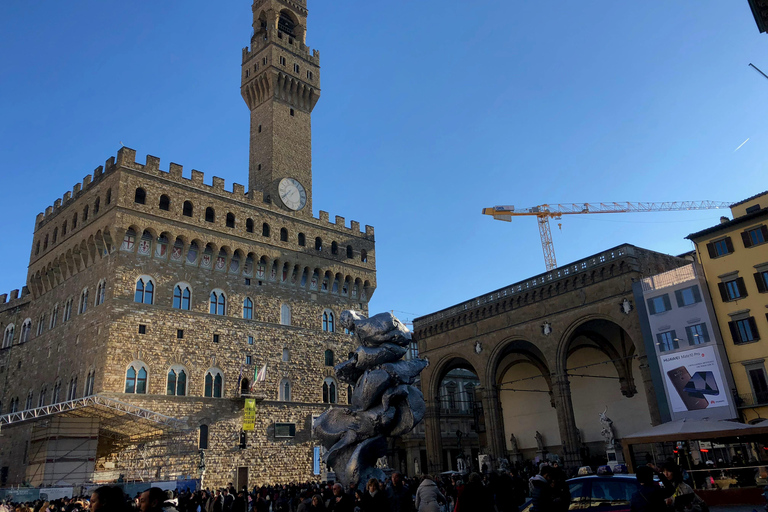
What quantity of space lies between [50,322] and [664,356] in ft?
108

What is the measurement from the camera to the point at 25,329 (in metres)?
36.8

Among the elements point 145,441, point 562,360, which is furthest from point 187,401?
point 562,360

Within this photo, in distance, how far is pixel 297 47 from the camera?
138 ft

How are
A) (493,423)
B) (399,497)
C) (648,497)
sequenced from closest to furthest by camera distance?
1. (648,497)
2. (399,497)
3. (493,423)

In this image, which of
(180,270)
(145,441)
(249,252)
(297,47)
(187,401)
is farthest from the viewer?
(297,47)

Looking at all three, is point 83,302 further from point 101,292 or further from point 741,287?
point 741,287

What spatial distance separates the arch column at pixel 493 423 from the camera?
102 ft

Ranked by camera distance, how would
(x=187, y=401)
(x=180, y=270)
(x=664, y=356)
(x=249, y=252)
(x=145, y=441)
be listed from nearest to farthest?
(x=664, y=356)
(x=145, y=441)
(x=187, y=401)
(x=180, y=270)
(x=249, y=252)

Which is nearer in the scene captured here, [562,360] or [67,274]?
[562,360]

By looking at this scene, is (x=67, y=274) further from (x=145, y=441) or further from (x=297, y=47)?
(x=297, y=47)

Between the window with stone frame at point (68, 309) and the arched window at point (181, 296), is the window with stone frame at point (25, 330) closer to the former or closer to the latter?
the window with stone frame at point (68, 309)

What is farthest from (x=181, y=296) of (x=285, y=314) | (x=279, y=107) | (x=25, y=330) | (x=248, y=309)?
(x=279, y=107)

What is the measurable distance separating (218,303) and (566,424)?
19.8 m

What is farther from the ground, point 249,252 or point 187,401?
point 249,252
